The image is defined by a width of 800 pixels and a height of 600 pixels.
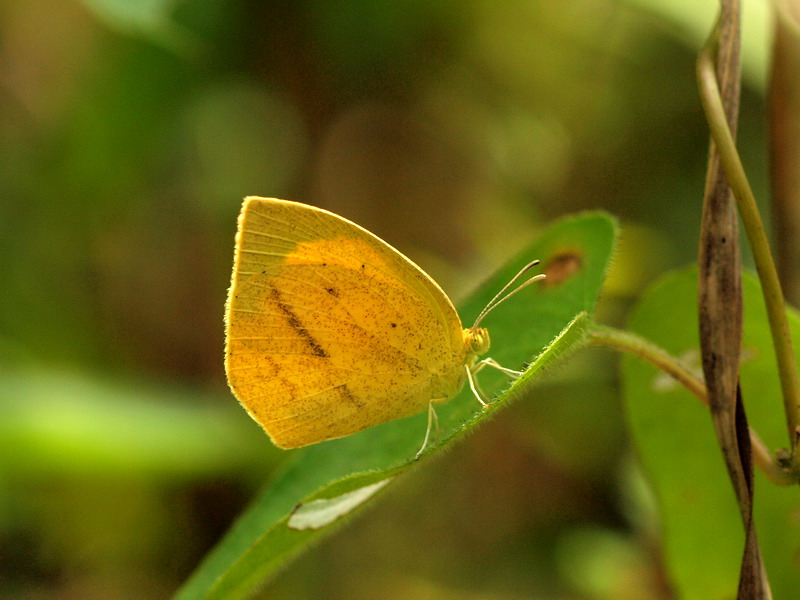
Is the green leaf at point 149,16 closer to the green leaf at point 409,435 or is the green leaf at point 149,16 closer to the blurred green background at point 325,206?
the blurred green background at point 325,206

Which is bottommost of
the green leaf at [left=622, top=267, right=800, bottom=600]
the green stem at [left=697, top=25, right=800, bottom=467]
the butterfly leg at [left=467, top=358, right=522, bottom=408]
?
the butterfly leg at [left=467, top=358, right=522, bottom=408]

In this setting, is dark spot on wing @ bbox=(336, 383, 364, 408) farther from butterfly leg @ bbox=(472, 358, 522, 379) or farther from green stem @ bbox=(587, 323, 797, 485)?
green stem @ bbox=(587, 323, 797, 485)

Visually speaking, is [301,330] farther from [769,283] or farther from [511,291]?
[769,283]

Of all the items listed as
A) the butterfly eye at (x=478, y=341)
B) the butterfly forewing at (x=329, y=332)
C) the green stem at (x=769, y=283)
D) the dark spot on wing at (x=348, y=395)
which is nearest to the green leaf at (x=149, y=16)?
the butterfly forewing at (x=329, y=332)

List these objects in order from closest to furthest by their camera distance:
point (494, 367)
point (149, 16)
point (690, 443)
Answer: point (690, 443)
point (494, 367)
point (149, 16)

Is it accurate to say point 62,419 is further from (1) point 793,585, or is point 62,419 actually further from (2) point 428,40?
(1) point 793,585

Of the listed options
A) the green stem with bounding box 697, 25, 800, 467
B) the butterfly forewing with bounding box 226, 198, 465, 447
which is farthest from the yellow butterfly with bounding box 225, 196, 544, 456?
the green stem with bounding box 697, 25, 800, 467

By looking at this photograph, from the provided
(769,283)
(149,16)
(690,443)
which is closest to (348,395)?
(690,443)
